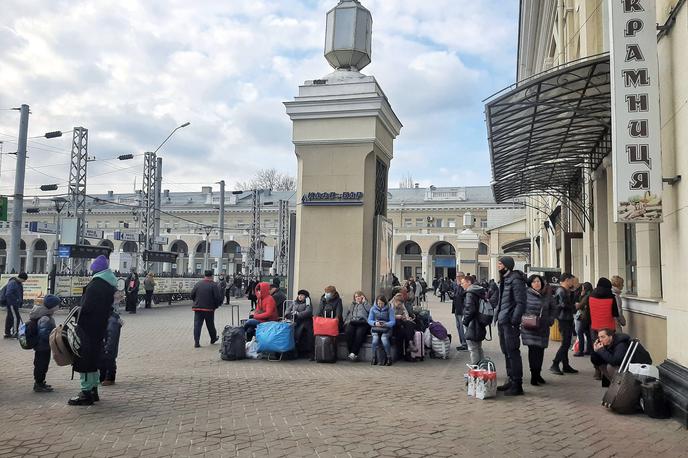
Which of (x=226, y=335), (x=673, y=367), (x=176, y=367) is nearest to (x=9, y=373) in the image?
(x=176, y=367)

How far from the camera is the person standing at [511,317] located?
7.75 meters

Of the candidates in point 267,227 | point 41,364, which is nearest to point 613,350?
point 41,364

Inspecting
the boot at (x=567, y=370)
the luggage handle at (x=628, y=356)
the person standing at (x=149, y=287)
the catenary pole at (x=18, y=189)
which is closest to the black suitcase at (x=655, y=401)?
the luggage handle at (x=628, y=356)

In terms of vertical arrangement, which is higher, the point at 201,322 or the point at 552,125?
the point at 552,125

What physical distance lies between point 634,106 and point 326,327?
232 inches

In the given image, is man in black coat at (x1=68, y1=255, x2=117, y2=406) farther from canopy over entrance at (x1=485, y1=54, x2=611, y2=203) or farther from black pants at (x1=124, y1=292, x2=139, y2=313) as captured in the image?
black pants at (x1=124, y1=292, x2=139, y2=313)

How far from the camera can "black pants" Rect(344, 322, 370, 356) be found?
10.3 m

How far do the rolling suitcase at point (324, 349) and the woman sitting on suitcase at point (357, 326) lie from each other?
1.24 ft

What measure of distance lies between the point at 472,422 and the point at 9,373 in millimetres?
7031

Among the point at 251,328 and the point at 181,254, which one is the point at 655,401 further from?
the point at 181,254

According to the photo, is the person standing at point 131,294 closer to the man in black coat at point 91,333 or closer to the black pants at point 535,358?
the man in black coat at point 91,333

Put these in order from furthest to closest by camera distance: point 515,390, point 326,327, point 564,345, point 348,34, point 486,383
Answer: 1. point 348,34
2. point 326,327
3. point 564,345
4. point 515,390
5. point 486,383

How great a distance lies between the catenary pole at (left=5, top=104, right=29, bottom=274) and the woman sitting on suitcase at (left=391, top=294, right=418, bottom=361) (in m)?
18.4

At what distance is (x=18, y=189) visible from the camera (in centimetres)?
2319
